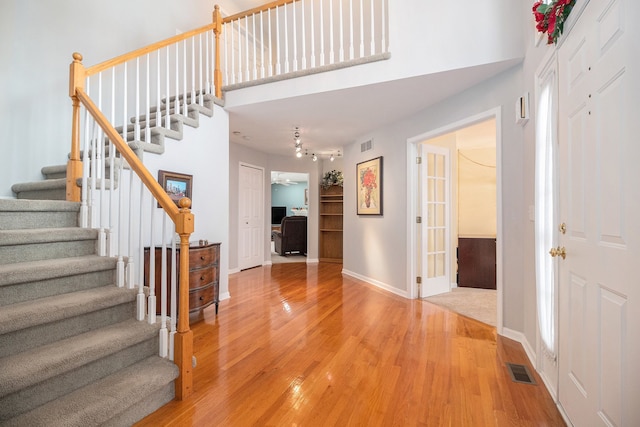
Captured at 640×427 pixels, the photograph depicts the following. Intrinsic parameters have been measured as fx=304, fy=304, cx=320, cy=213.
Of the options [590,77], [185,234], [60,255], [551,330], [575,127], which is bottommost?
[551,330]

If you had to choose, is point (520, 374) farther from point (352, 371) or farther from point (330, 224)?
point (330, 224)

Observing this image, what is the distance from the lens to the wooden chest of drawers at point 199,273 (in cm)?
286

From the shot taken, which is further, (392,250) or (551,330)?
(392,250)

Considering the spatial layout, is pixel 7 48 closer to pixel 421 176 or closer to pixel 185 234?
pixel 185 234

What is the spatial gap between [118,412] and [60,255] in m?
1.13

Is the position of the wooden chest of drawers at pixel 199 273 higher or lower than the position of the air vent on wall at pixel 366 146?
lower

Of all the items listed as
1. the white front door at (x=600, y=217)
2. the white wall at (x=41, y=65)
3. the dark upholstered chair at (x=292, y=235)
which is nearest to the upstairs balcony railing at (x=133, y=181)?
the white wall at (x=41, y=65)

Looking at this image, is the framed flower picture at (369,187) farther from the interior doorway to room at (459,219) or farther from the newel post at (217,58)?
the newel post at (217,58)

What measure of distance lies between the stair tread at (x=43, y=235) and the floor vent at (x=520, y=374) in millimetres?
3009

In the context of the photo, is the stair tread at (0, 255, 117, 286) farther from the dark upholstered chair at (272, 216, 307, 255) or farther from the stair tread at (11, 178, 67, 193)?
the dark upholstered chair at (272, 216, 307, 255)

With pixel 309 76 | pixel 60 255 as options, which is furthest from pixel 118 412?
pixel 309 76

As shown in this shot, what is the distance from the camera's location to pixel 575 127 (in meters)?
1.50

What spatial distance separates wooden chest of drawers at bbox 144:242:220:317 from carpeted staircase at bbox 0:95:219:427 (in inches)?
31.8

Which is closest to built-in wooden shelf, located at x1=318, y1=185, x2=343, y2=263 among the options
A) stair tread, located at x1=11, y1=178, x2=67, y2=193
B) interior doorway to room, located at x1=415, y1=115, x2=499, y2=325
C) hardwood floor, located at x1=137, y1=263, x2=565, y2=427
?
interior doorway to room, located at x1=415, y1=115, x2=499, y2=325
